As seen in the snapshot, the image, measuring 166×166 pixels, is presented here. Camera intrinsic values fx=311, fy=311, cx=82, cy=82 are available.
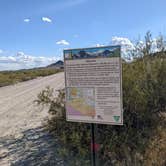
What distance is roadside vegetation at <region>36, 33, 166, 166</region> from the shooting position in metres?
5.33

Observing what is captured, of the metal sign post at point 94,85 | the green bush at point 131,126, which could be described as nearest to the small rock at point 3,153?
the green bush at point 131,126

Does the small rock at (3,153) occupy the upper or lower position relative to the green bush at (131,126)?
lower

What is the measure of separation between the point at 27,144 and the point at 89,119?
127 inches

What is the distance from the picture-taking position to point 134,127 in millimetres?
6180

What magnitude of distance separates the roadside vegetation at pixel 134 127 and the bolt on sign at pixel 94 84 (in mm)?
867

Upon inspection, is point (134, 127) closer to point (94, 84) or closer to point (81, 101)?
point (81, 101)

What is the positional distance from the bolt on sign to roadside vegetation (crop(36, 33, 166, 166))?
0.87m

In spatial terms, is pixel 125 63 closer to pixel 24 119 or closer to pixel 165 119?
pixel 165 119

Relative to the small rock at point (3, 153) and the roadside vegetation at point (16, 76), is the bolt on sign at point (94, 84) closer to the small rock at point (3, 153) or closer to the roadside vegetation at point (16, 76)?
the small rock at point (3, 153)

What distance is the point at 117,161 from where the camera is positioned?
5234 mm

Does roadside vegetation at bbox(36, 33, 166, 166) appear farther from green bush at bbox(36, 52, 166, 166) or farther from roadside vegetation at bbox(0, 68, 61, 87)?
roadside vegetation at bbox(0, 68, 61, 87)

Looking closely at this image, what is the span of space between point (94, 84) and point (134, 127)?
2.36 metres

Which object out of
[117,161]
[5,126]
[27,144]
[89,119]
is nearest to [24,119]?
[5,126]

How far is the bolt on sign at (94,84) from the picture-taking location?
4.03m
